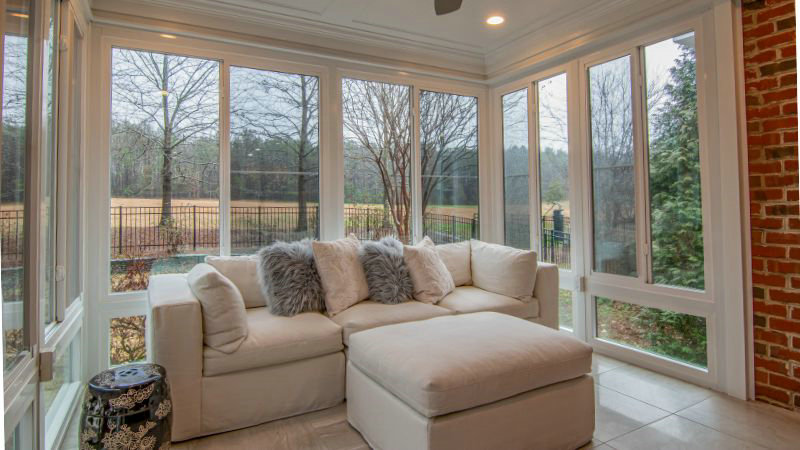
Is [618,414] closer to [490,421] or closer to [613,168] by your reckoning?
[490,421]

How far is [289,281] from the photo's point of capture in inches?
117

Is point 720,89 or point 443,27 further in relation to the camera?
point 443,27

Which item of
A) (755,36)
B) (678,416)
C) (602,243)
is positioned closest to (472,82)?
(602,243)

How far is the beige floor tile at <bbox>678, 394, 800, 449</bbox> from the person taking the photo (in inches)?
89.1

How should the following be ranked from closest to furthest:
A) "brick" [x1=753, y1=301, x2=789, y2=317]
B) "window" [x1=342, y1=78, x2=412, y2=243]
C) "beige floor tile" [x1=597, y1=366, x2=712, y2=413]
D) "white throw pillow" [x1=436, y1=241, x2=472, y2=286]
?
1. "brick" [x1=753, y1=301, x2=789, y2=317]
2. "beige floor tile" [x1=597, y1=366, x2=712, y2=413]
3. "white throw pillow" [x1=436, y1=241, x2=472, y2=286]
4. "window" [x1=342, y1=78, x2=412, y2=243]

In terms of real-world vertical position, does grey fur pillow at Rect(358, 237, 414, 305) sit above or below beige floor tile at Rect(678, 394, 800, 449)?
above

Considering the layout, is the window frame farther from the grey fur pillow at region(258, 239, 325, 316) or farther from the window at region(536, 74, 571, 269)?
the grey fur pillow at region(258, 239, 325, 316)

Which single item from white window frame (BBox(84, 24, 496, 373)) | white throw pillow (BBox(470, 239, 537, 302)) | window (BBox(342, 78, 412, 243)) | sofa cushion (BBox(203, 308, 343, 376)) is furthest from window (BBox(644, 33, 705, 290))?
sofa cushion (BBox(203, 308, 343, 376))

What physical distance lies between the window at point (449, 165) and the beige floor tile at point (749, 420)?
7.98 ft

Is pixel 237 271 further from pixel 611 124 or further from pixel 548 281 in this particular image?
pixel 611 124

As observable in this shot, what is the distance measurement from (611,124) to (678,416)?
6.75 ft

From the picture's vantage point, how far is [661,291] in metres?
3.14

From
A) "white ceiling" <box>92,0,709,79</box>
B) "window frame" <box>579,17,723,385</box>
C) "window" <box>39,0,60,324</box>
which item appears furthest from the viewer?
"white ceiling" <box>92,0,709,79</box>

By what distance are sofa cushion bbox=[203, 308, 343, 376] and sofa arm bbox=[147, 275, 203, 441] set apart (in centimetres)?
8
